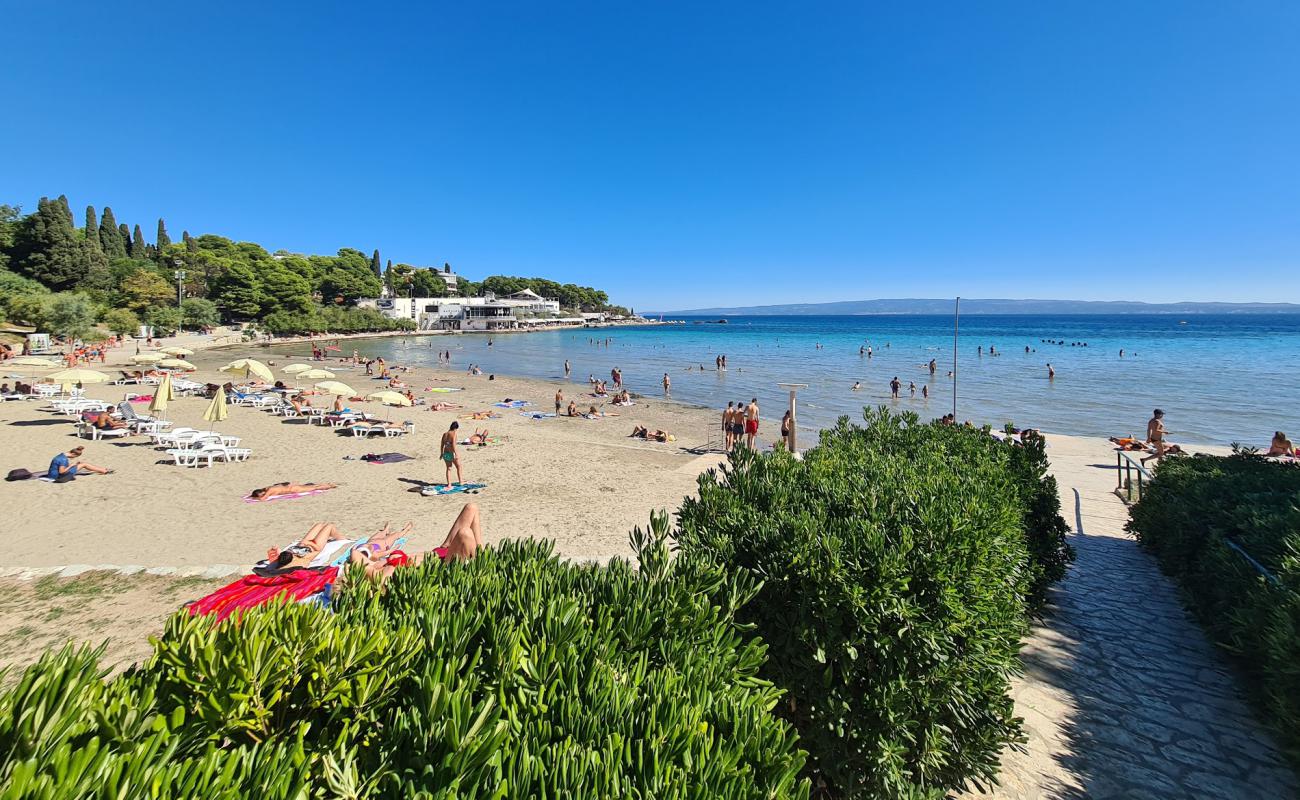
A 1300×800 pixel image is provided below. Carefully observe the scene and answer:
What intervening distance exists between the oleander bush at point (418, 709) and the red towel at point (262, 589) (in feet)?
11.1

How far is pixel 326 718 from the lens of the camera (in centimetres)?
201

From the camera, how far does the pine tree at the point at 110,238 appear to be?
7350 cm

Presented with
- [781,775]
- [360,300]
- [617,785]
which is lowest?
[781,775]

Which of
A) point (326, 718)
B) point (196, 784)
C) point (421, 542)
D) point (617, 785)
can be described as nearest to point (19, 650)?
point (421, 542)

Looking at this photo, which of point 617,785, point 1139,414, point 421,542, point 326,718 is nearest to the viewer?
point 617,785

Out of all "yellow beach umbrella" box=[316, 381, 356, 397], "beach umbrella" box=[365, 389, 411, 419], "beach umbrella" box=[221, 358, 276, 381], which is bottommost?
"beach umbrella" box=[365, 389, 411, 419]

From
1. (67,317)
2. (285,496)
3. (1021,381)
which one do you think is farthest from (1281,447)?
(67,317)

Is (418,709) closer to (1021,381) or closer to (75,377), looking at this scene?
(75,377)

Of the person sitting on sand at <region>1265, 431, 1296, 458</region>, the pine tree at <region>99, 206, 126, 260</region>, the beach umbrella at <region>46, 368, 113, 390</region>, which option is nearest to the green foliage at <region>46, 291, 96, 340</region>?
the beach umbrella at <region>46, 368, 113, 390</region>

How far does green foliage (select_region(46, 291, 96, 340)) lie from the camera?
41094mm

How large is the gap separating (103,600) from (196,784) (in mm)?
7649

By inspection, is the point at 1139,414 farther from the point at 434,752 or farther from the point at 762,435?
the point at 434,752

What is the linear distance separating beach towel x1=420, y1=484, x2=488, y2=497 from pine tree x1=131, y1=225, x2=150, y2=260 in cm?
9453

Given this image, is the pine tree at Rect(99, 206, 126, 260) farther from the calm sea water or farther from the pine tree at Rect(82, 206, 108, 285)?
the calm sea water
